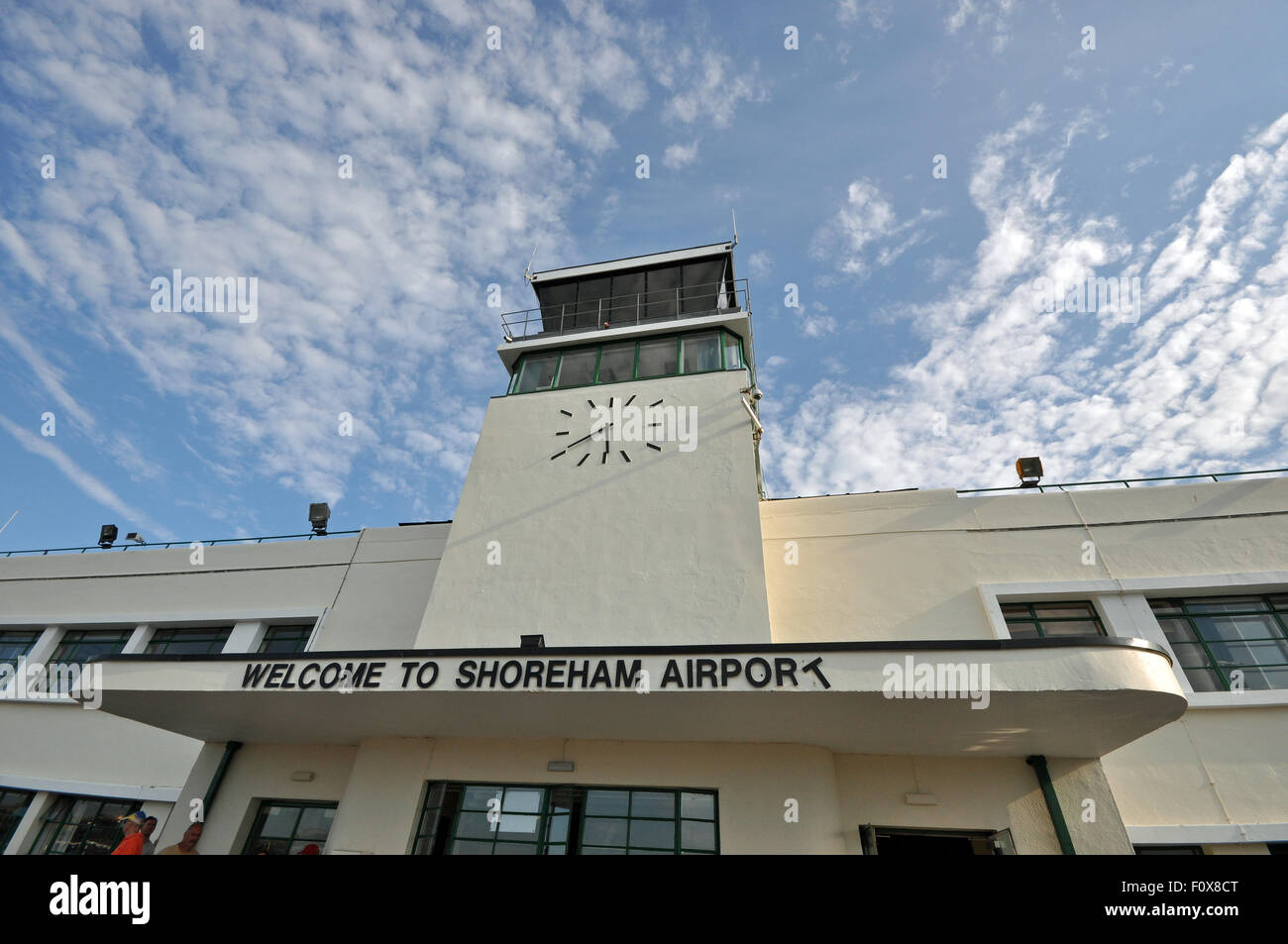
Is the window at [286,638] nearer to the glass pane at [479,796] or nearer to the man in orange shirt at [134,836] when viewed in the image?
the man in orange shirt at [134,836]

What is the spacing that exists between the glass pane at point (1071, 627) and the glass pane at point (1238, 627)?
4.75 ft

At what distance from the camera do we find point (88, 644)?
47.7 feet

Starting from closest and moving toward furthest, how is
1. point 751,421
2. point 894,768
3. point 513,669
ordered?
1. point 513,669
2. point 894,768
3. point 751,421

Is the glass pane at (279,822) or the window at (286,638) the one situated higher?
the window at (286,638)

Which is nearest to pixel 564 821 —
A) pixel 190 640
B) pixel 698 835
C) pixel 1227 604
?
pixel 698 835

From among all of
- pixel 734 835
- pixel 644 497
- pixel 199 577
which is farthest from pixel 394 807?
pixel 199 577

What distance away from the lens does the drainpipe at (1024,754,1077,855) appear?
7.38m

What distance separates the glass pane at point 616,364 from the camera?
13398 mm

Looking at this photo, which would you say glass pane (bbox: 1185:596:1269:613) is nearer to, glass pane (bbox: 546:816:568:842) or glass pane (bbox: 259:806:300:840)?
glass pane (bbox: 546:816:568:842)

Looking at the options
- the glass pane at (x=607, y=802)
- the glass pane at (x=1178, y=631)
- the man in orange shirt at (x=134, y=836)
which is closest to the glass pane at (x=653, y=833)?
the glass pane at (x=607, y=802)

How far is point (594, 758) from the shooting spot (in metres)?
8.59
